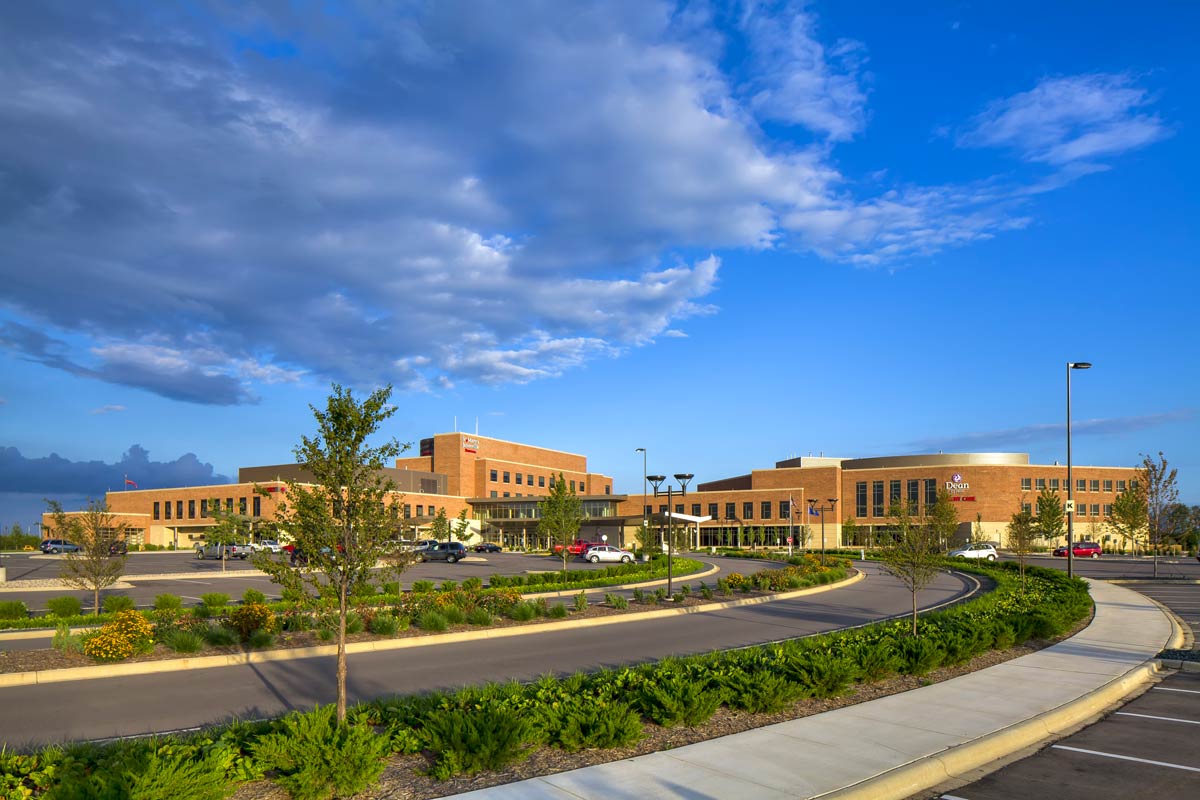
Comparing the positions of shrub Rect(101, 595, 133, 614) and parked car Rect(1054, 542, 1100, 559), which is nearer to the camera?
shrub Rect(101, 595, 133, 614)

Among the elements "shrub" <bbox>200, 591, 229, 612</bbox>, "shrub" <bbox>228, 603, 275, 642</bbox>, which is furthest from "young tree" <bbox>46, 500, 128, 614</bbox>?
"shrub" <bbox>228, 603, 275, 642</bbox>

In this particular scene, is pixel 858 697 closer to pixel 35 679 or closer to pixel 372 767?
pixel 372 767

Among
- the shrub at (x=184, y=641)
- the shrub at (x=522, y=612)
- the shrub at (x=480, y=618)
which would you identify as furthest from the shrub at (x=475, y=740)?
the shrub at (x=522, y=612)

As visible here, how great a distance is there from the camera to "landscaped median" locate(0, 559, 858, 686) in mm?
14406

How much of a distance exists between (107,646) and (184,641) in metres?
1.27

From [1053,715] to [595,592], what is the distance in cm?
2045

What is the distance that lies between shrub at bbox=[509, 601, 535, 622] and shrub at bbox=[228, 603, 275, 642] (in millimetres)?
6088

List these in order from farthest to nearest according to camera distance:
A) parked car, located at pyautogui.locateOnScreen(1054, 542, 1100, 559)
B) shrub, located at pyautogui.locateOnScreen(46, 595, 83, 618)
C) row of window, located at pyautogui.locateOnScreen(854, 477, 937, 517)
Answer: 1. row of window, located at pyautogui.locateOnScreen(854, 477, 937, 517)
2. parked car, located at pyautogui.locateOnScreen(1054, 542, 1100, 559)
3. shrub, located at pyautogui.locateOnScreen(46, 595, 83, 618)

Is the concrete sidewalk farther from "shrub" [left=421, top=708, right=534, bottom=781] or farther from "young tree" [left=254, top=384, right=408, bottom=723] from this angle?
"young tree" [left=254, top=384, right=408, bottom=723]

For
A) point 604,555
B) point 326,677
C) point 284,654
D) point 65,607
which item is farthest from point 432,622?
point 604,555

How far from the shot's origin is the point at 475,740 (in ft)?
25.1

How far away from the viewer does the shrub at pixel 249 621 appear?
16.6 metres

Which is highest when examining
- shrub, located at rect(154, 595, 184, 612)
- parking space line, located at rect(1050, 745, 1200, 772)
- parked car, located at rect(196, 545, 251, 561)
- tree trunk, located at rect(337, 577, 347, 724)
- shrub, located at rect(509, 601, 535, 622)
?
tree trunk, located at rect(337, 577, 347, 724)

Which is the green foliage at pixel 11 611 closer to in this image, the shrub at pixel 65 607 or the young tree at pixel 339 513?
the shrub at pixel 65 607
